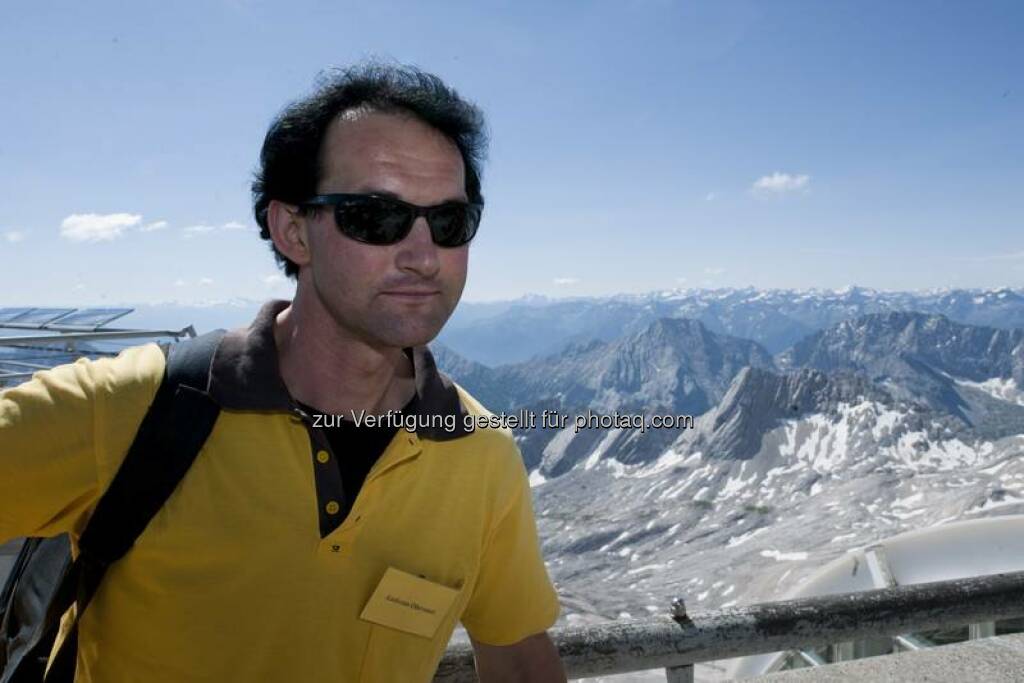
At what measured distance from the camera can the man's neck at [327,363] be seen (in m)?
3.23

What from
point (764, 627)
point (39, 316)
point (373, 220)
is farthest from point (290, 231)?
point (39, 316)

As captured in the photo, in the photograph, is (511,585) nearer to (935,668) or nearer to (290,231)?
(290,231)

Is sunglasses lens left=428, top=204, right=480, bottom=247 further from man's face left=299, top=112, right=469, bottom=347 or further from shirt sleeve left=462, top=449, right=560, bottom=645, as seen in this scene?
shirt sleeve left=462, top=449, right=560, bottom=645

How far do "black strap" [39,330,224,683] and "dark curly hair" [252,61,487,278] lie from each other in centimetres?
120

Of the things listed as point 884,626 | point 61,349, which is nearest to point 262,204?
point 884,626

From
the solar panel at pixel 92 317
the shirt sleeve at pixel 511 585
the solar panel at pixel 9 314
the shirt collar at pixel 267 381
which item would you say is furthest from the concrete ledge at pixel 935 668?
the solar panel at pixel 9 314

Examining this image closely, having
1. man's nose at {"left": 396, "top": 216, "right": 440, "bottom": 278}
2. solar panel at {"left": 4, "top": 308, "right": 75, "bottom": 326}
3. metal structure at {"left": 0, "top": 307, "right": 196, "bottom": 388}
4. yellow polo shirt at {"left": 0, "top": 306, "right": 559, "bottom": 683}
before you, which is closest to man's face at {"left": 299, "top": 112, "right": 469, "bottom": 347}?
man's nose at {"left": 396, "top": 216, "right": 440, "bottom": 278}

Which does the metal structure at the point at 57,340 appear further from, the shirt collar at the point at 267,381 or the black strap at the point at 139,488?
the black strap at the point at 139,488

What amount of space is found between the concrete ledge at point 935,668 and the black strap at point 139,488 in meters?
4.22

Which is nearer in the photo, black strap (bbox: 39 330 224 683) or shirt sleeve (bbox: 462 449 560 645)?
black strap (bbox: 39 330 224 683)

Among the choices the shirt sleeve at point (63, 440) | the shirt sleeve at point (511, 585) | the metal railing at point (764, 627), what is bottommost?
the metal railing at point (764, 627)

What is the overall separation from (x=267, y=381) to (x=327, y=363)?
0.39m

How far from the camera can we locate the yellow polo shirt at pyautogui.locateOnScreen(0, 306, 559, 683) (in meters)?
2.58

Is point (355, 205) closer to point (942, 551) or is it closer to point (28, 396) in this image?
point (28, 396)
